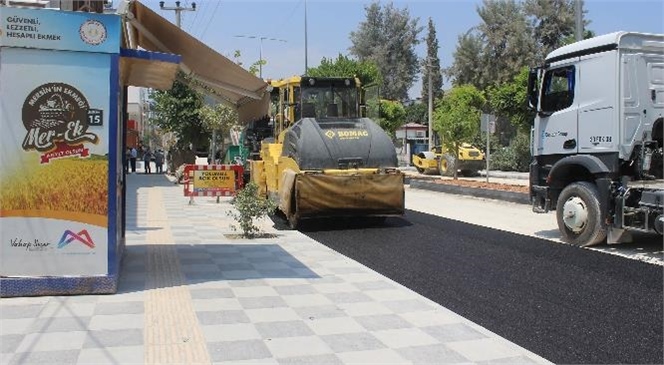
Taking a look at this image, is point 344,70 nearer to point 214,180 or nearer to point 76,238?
point 214,180

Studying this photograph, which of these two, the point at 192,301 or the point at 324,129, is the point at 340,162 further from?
the point at 192,301

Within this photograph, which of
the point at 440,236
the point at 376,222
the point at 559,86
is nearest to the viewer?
the point at 559,86

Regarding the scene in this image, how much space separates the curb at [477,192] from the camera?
16.8 meters

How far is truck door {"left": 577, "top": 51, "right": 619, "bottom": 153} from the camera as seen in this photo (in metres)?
9.49

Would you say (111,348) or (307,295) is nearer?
(111,348)

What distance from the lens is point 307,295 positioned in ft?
22.5

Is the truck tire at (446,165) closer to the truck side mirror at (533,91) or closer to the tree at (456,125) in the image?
the tree at (456,125)

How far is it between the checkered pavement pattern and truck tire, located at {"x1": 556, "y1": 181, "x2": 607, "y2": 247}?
3788mm

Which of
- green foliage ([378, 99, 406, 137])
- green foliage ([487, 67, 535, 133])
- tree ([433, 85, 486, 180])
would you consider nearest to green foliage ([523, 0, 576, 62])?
green foliage ([487, 67, 535, 133])

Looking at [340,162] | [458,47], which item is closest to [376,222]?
[340,162]

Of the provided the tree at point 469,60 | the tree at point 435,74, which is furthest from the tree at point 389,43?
the tree at point 469,60

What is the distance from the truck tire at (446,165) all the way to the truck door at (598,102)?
2139 centimetres

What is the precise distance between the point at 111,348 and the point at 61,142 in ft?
8.14

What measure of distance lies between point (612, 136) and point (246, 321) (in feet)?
21.2
